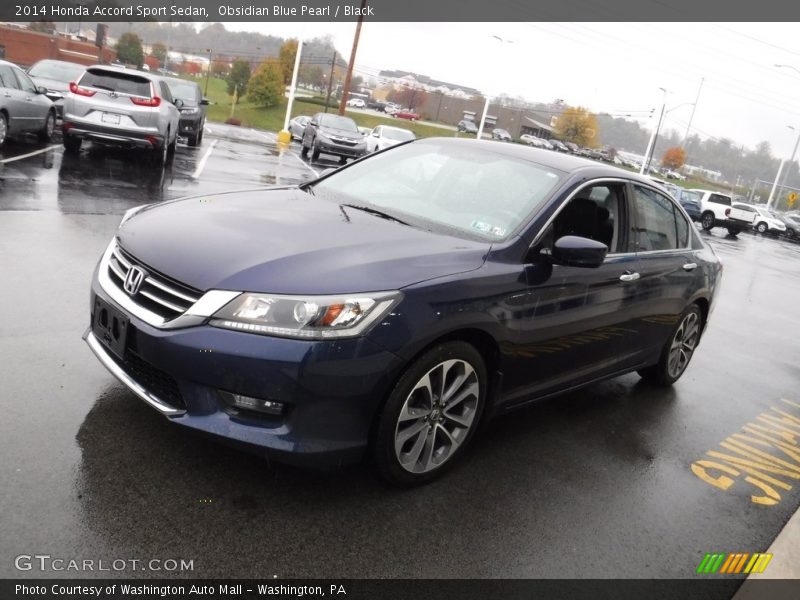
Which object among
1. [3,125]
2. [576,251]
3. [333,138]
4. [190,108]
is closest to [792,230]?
[333,138]

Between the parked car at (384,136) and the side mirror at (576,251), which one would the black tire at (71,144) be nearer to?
the side mirror at (576,251)

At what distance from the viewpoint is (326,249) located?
325 cm

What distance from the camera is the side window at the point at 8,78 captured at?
38.8ft

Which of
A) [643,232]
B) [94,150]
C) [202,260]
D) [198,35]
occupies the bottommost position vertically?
[94,150]

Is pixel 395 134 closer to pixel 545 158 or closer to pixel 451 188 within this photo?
pixel 545 158

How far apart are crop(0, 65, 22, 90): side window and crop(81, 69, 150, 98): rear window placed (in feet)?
4.16

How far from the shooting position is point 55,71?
17.3 meters

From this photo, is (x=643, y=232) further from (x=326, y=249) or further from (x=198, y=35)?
(x=198, y=35)

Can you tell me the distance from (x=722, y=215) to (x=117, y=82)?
2772 centimetres

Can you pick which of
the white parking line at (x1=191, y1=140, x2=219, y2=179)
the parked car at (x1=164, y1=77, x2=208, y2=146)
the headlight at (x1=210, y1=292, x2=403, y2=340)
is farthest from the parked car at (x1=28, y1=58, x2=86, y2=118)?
the headlight at (x1=210, y1=292, x2=403, y2=340)

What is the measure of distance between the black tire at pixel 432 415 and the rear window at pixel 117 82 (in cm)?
1092

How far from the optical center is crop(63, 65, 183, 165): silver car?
39.2 ft

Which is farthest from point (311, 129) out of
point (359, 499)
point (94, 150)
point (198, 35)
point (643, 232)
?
point (198, 35)

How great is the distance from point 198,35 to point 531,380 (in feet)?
287
